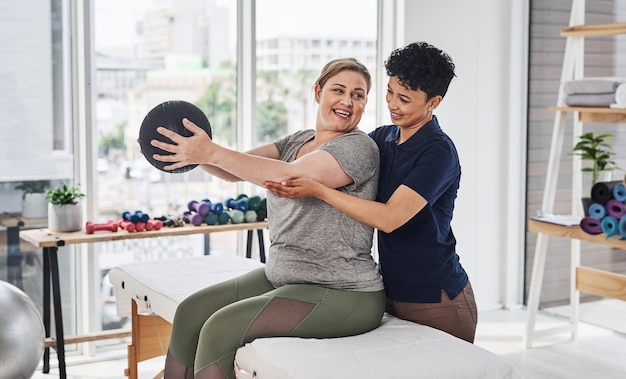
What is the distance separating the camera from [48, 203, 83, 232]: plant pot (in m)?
3.50

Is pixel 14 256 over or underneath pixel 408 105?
underneath

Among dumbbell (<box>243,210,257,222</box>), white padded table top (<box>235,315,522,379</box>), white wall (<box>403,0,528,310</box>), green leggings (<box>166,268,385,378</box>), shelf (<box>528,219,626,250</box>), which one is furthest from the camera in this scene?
white wall (<box>403,0,528,310</box>)

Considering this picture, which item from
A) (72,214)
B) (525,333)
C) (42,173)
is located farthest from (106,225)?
(525,333)

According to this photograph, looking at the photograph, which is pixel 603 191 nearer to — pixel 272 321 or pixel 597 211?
pixel 597 211

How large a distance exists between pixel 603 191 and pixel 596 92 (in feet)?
1.54

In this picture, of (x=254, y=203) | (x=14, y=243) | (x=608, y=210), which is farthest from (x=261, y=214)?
(x=608, y=210)

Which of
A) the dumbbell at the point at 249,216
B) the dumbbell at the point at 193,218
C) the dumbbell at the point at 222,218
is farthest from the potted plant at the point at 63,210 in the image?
the dumbbell at the point at 249,216

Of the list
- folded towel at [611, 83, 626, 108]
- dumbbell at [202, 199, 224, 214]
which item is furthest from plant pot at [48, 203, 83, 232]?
folded towel at [611, 83, 626, 108]

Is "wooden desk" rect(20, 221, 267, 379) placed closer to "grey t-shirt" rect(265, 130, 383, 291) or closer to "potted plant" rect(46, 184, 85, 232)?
"potted plant" rect(46, 184, 85, 232)

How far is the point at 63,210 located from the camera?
350 centimetres

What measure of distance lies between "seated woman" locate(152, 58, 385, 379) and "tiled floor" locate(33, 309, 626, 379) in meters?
1.34

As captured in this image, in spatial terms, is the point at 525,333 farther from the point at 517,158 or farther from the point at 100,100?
the point at 100,100

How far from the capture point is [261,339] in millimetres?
2088

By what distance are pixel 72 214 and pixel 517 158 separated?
255 centimetres
